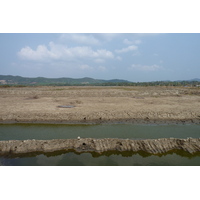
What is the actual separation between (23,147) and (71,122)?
5.38m

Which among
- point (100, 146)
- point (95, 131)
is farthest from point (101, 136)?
point (100, 146)

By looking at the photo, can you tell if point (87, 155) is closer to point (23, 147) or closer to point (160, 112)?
point (23, 147)

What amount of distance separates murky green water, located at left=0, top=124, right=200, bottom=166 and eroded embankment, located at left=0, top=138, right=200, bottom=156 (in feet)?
1.06

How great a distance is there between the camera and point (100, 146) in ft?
27.6

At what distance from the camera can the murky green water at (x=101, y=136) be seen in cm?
749

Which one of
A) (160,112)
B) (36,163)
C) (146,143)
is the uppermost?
(160,112)

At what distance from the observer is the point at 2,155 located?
8.07 m

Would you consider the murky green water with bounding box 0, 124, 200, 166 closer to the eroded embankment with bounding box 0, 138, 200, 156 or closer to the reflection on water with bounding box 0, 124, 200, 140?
the reflection on water with bounding box 0, 124, 200, 140

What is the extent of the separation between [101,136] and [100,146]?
2.11 meters

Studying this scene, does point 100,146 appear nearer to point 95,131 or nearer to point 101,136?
point 101,136

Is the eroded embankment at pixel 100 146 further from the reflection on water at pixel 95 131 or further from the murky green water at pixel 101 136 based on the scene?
the reflection on water at pixel 95 131

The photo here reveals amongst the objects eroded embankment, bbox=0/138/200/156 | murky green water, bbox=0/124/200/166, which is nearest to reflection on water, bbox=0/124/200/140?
murky green water, bbox=0/124/200/166

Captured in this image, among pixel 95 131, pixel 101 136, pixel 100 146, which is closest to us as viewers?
pixel 100 146

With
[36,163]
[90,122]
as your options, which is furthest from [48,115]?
[36,163]
